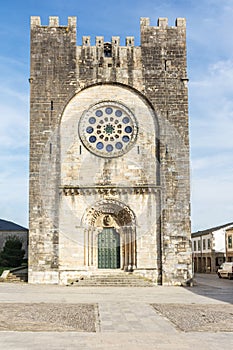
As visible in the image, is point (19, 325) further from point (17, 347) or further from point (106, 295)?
point (106, 295)

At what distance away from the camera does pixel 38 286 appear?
1936 centimetres

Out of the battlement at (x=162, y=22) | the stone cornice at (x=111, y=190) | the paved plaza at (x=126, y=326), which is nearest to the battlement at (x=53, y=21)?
the battlement at (x=162, y=22)

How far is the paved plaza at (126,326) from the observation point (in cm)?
752

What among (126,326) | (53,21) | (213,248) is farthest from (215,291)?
(213,248)

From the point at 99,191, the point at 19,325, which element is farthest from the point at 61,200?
the point at 19,325

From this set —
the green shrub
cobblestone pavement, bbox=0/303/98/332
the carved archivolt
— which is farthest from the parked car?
cobblestone pavement, bbox=0/303/98/332

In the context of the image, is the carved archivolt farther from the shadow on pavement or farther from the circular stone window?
the shadow on pavement

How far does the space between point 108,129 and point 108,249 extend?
5.45 metres

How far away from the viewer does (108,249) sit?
21.7 m

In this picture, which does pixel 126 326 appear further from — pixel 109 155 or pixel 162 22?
pixel 162 22

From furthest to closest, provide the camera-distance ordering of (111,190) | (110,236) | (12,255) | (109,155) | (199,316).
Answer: (12,255) → (110,236) → (109,155) → (111,190) → (199,316)

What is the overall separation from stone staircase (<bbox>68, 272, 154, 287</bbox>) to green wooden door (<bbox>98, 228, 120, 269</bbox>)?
1285 mm

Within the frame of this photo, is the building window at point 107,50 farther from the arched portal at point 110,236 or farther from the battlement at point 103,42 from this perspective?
the arched portal at point 110,236

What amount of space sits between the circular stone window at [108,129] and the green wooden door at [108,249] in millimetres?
3632
